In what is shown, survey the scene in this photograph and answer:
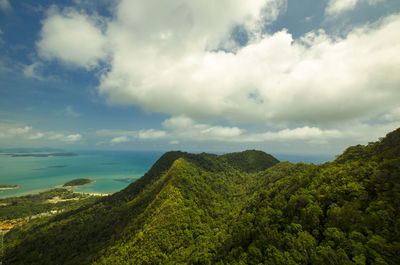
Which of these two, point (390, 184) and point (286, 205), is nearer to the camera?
point (390, 184)

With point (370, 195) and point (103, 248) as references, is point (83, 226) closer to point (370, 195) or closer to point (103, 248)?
point (103, 248)

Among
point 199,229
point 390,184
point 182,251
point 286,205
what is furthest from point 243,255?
point 390,184

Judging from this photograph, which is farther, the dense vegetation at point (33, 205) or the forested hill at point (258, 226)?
the dense vegetation at point (33, 205)

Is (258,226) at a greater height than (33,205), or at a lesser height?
greater

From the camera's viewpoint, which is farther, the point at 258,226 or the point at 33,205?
the point at 33,205

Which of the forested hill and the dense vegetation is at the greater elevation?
the forested hill

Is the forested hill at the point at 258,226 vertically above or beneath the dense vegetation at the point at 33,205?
above

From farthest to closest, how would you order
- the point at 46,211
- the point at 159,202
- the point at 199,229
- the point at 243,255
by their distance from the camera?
1. the point at 46,211
2. the point at 159,202
3. the point at 199,229
4. the point at 243,255

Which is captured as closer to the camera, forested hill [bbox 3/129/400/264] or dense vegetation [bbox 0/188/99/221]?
forested hill [bbox 3/129/400/264]
